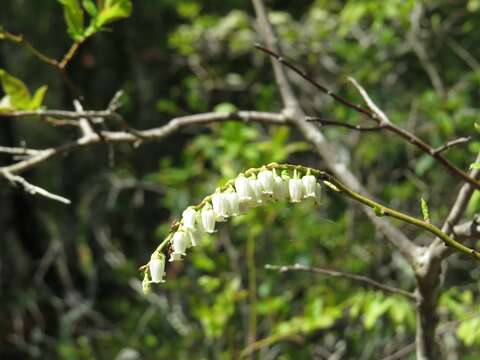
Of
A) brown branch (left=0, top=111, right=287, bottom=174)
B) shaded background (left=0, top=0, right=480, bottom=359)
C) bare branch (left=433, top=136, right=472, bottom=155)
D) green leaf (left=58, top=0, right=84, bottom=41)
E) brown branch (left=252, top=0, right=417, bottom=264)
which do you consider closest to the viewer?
bare branch (left=433, top=136, right=472, bottom=155)

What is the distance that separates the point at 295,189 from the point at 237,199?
0.10 m

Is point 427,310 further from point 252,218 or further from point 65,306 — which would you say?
point 65,306

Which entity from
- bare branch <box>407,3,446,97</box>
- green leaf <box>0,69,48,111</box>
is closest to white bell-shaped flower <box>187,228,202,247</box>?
green leaf <box>0,69,48,111</box>

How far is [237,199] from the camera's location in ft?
3.93

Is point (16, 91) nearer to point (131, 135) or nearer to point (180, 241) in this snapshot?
point (131, 135)

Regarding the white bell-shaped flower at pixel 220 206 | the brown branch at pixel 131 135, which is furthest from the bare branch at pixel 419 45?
the white bell-shaped flower at pixel 220 206

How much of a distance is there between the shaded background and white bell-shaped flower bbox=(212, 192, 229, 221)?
100cm

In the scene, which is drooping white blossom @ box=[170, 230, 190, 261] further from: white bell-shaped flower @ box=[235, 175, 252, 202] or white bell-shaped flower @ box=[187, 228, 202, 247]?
white bell-shaped flower @ box=[235, 175, 252, 202]

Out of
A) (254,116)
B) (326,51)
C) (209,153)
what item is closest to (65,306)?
(209,153)

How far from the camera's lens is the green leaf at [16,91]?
1854mm

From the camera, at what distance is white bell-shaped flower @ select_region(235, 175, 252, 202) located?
1189 mm

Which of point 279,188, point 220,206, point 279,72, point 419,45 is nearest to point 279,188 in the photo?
point 279,188

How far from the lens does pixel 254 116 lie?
2150 millimetres

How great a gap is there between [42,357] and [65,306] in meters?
0.66
